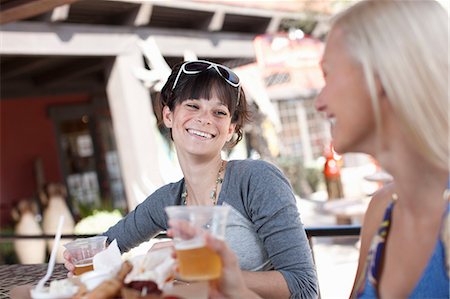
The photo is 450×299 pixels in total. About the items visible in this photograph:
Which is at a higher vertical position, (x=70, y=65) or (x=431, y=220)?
(x=70, y=65)

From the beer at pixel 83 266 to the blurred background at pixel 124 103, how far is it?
2292mm

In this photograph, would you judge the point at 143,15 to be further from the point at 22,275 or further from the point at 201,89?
the point at 201,89

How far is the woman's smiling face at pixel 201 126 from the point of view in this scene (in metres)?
1.88

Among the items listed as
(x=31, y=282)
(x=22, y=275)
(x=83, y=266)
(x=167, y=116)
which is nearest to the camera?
(x=83, y=266)

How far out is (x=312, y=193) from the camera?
12023 millimetres

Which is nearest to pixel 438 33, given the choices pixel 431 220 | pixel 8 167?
pixel 431 220

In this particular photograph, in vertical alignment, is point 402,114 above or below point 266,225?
above

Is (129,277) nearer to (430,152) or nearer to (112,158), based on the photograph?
(430,152)

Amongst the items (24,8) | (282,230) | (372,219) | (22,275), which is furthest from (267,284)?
(24,8)

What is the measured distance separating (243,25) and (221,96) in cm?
718

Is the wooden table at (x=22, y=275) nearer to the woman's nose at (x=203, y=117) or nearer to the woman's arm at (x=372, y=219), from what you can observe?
the woman's nose at (x=203, y=117)

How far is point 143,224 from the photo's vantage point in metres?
2.10

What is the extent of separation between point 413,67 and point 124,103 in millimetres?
5554

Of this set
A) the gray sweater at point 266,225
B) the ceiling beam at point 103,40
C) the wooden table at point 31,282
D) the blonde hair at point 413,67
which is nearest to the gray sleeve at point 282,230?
the gray sweater at point 266,225
